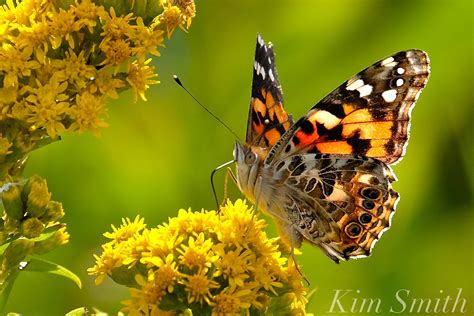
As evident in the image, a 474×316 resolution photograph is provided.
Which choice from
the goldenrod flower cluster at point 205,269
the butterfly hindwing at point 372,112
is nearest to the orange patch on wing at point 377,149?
the butterfly hindwing at point 372,112

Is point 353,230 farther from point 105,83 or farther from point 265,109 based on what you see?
point 105,83

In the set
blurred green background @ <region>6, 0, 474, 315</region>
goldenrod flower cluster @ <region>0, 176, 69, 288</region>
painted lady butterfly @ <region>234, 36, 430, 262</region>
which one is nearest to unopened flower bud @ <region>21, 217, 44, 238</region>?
goldenrod flower cluster @ <region>0, 176, 69, 288</region>

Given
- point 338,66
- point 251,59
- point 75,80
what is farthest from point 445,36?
point 75,80

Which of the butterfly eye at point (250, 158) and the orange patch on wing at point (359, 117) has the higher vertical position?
the orange patch on wing at point (359, 117)

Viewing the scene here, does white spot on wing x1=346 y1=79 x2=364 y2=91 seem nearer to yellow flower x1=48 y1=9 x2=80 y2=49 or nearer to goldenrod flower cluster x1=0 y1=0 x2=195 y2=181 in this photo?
goldenrod flower cluster x1=0 y1=0 x2=195 y2=181

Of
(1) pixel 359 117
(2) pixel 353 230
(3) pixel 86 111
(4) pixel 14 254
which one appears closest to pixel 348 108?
(1) pixel 359 117

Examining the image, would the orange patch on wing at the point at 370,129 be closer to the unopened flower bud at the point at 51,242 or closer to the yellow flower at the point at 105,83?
the yellow flower at the point at 105,83
